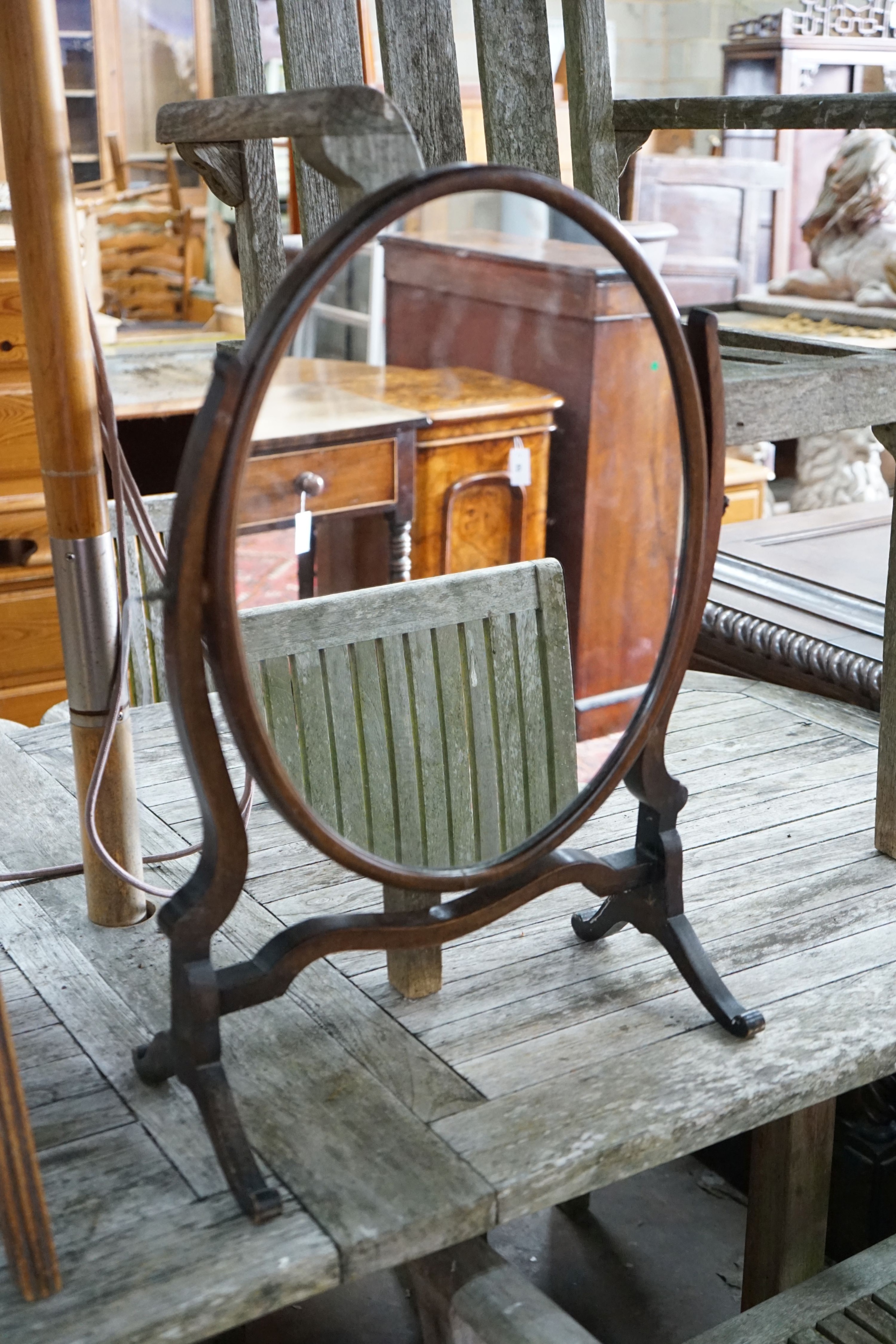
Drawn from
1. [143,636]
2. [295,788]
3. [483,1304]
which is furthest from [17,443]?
[483,1304]

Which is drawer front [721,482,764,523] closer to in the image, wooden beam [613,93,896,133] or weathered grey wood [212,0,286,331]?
wooden beam [613,93,896,133]

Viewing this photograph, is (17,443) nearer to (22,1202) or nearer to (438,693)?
(438,693)

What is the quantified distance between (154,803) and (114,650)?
0.40m

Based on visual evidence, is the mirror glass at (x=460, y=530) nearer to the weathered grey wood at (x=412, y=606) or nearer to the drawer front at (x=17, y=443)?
the weathered grey wood at (x=412, y=606)

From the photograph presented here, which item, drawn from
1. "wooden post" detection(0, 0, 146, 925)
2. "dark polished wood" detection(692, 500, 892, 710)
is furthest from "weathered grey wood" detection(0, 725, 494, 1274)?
"dark polished wood" detection(692, 500, 892, 710)

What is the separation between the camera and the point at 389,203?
0.81 m

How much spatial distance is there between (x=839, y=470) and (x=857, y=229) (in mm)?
843

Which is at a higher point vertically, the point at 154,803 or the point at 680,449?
the point at 680,449

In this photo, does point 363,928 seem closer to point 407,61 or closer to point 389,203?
point 389,203

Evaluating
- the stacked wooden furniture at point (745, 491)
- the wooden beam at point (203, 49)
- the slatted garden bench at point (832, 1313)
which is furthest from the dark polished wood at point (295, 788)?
the wooden beam at point (203, 49)

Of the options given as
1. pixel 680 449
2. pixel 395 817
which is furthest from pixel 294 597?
pixel 680 449

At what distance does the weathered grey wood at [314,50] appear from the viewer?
128cm

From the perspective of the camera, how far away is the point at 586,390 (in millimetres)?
1044

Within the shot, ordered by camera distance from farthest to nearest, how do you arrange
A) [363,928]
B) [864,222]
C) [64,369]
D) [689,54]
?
[689,54] → [864,222] → [64,369] → [363,928]
